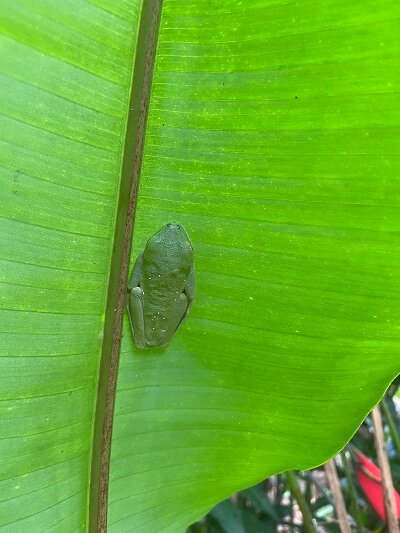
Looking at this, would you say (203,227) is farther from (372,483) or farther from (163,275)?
(372,483)

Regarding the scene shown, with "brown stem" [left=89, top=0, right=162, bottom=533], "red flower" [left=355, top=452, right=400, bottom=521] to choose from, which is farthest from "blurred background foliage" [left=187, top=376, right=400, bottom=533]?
"brown stem" [left=89, top=0, right=162, bottom=533]

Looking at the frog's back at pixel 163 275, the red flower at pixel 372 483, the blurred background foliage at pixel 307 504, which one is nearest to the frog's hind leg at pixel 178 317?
the frog's back at pixel 163 275

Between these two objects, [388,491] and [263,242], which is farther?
[388,491]

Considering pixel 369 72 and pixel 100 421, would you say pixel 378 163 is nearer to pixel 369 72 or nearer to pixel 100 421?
pixel 369 72

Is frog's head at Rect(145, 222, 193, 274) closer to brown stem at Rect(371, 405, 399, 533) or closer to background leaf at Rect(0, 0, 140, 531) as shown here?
background leaf at Rect(0, 0, 140, 531)

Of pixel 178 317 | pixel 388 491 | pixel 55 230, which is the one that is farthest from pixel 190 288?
pixel 388 491

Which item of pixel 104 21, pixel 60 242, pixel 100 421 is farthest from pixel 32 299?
pixel 104 21
